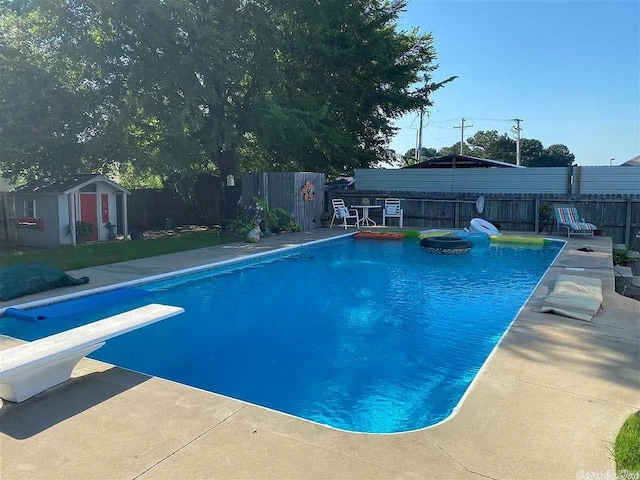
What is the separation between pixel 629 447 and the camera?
277cm

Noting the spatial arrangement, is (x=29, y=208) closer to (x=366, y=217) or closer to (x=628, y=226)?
(x=366, y=217)

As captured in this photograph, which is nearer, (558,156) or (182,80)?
(182,80)

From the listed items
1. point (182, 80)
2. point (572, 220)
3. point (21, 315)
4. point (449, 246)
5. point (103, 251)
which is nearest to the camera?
point (21, 315)

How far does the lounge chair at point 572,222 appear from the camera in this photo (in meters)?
13.2

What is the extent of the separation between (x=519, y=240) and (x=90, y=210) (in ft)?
38.5

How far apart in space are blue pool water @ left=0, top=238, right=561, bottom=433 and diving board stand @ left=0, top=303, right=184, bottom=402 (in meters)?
0.95

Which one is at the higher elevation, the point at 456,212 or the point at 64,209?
the point at 64,209

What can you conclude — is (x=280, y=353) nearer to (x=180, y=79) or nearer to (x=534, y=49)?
(x=180, y=79)

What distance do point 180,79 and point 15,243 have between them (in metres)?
6.34

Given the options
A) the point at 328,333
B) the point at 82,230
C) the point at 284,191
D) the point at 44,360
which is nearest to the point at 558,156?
the point at 284,191

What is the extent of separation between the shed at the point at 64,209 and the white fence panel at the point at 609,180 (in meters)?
13.9

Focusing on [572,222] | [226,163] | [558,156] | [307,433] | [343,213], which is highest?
[558,156]

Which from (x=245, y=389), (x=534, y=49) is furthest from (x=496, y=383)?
(x=534, y=49)

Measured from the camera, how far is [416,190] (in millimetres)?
17453
